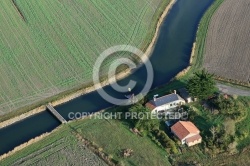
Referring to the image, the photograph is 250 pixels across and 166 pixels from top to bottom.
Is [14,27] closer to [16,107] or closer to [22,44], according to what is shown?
[22,44]

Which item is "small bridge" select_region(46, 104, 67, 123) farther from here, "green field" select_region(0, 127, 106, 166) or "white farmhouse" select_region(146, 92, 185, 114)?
"white farmhouse" select_region(146, 92, 185, 114)

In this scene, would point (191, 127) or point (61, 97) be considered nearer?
point (191, 127)

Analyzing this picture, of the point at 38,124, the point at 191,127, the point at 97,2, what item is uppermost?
the point at 97,2

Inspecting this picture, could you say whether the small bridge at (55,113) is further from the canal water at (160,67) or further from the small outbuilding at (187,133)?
the small outbuilding at (187,133)

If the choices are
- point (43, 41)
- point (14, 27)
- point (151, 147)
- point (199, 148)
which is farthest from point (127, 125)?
point (14, 27)

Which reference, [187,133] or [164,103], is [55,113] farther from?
[187,133]

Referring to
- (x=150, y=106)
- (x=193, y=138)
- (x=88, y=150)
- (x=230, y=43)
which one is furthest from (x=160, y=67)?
(x=88, y=150)
